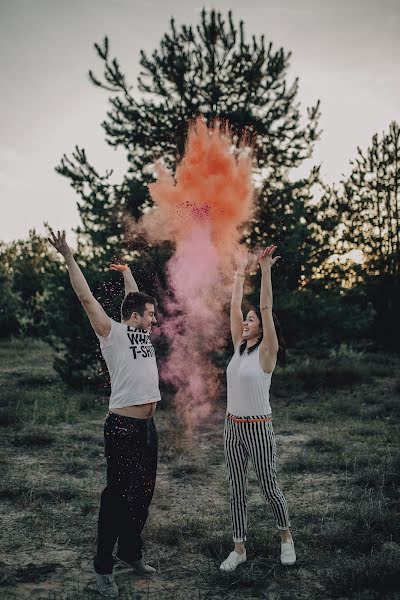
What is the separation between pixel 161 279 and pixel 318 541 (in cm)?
684

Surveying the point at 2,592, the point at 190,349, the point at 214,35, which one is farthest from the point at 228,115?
the point at 2,592

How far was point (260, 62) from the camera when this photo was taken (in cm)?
1199

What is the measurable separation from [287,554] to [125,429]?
1773 mm

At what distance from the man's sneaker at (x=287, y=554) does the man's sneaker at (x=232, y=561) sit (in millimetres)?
320

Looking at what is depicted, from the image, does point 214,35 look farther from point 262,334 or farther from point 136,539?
point 136,539

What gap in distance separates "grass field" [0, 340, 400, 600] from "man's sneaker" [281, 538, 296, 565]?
7 centimetres

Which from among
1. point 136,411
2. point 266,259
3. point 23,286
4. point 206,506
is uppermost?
point 23,286

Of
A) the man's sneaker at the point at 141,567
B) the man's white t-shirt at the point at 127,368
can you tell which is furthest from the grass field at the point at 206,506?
the man's white t-shirt at the point at 127,368

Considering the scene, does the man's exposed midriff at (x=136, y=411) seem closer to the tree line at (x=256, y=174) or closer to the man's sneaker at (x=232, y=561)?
the man's sneaker at (x=232, y=561)

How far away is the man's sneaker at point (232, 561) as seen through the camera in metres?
4.09

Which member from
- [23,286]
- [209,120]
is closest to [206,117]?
[209,120]

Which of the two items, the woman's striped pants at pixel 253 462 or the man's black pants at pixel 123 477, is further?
the woman's striped pants at pixel 253 462

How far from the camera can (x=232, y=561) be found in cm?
414

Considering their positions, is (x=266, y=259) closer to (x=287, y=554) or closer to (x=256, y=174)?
(x=287, y=554)
